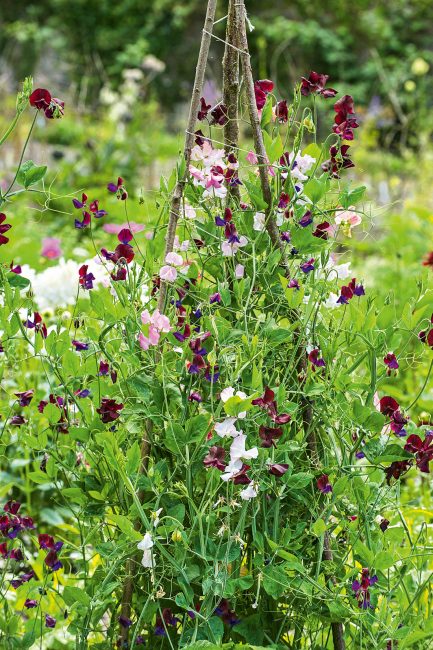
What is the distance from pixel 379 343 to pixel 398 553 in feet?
1.29

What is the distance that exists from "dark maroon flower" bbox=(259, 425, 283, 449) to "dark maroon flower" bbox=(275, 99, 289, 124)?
0.57 meters

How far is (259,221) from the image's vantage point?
156 centimetres

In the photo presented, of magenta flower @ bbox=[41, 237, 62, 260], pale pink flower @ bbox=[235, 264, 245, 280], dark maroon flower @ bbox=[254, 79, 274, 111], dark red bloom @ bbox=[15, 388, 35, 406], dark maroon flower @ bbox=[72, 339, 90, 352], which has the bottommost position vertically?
dark red bloom @ bbox=[15, 388, 35, 406]

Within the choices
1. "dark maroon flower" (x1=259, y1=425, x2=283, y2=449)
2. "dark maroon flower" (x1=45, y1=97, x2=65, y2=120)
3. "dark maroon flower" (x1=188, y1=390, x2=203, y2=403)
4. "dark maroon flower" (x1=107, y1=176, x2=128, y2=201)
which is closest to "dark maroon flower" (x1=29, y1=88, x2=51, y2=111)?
A: "dark maroon flower" (x1=45, y1=97, x2=65, y2=120)

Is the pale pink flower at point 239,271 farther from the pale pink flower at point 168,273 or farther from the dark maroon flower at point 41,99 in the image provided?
the dark maroon flower at point 41,99

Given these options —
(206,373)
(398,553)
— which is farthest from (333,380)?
(398,553)

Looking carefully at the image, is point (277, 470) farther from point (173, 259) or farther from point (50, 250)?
point (50, 250)

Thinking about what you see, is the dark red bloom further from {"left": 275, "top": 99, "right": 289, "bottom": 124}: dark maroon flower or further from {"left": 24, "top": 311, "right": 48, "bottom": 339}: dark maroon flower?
{"left": 275, "top": 99, "right": 289, "bottom": 124}: dark maroon flower

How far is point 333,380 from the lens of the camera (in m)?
1.48

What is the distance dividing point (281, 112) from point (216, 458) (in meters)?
0.62

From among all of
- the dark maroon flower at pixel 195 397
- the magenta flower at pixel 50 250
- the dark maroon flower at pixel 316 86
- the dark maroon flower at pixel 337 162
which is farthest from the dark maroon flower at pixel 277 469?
the magenta flower at pixel 50 250

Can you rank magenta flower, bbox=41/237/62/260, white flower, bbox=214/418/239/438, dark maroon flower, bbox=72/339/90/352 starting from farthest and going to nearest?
magenta flower, bbox=41/237/62/260
dark maroon flower, bbox=72/339/90/352
white flower, bbox=214/418/239/438

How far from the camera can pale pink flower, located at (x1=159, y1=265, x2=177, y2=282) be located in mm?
1486

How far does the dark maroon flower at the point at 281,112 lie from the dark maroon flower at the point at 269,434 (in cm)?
57
